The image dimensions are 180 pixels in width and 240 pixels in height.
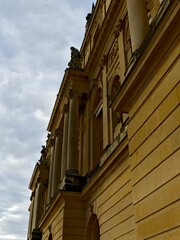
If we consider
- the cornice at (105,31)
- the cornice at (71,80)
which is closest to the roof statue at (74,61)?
the cornice at (71,80)

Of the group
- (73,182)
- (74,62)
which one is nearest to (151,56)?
(73,182)

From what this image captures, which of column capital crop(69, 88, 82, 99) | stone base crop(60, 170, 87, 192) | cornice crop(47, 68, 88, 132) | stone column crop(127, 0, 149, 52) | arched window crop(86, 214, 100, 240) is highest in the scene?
cornice crop(47, 68, 88, 132)

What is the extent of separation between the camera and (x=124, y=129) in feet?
47.5

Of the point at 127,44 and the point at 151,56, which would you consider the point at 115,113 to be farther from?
the point at 151,56

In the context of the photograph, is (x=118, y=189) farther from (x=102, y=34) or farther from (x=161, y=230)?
(x=102, y=34)

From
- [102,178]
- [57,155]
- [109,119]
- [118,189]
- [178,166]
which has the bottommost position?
[178,166]

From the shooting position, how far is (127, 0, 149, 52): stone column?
35.6ft

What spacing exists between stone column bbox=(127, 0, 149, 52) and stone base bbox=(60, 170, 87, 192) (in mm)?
10250

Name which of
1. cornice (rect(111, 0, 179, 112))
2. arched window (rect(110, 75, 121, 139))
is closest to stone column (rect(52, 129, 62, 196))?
arched window (rect(110, 75, 121, 139))

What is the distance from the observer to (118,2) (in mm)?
19203

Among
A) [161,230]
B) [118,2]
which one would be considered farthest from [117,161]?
[118,2]

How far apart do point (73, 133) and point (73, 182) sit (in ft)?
11.2

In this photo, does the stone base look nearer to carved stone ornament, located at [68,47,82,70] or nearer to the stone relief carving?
the stone relief carving

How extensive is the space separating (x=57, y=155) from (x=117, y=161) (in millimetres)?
13431
